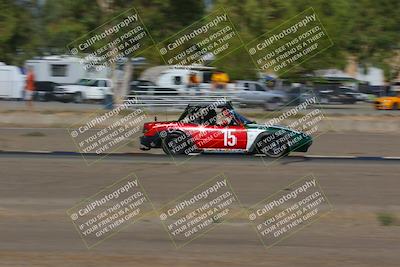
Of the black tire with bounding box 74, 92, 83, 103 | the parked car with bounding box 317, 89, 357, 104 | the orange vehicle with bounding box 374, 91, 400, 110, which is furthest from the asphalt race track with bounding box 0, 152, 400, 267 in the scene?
the black tire with bounding box 74, 92, 83, 103

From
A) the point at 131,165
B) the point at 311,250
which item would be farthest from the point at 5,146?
the point at 311,250

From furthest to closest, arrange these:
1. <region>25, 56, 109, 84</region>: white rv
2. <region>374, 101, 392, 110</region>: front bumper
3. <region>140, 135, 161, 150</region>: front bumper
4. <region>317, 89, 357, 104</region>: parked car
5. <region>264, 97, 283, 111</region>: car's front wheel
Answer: <region>25, 56, 109, 84</region>: white rv, <region>374, 101, 392, 110</region>: front bumper, <region>317, 89, 357, 104</region>: parked car, <region>264, 97, 283, 111</region>: car's front wheel, <region>140, 135, 161, 150</region>: front bumper

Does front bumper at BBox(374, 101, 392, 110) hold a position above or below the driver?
below

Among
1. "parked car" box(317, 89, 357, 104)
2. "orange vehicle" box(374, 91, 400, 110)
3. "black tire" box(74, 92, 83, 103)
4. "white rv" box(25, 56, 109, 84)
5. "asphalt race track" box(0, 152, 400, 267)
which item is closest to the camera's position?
"asphalt race track" box(0, 152, 400, 267)

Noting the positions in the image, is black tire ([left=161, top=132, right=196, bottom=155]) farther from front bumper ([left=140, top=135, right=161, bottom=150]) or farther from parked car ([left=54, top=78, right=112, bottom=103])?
parked car ([left=54, top=78, right=112, bottom=103])

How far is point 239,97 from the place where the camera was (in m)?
30.5

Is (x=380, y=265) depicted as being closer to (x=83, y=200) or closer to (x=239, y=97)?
(x=83, y=200)

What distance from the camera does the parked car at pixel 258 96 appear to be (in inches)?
1159

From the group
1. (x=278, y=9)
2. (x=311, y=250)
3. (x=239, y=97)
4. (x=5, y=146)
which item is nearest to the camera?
(x=311, y=250)

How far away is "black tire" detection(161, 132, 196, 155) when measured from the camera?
616 inches

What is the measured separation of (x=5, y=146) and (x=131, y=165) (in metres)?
5.06

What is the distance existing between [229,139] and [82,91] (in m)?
22.3

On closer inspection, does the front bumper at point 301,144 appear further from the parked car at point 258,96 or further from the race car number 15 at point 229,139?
the parked car at point 258,96

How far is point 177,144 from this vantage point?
51.6 ft
